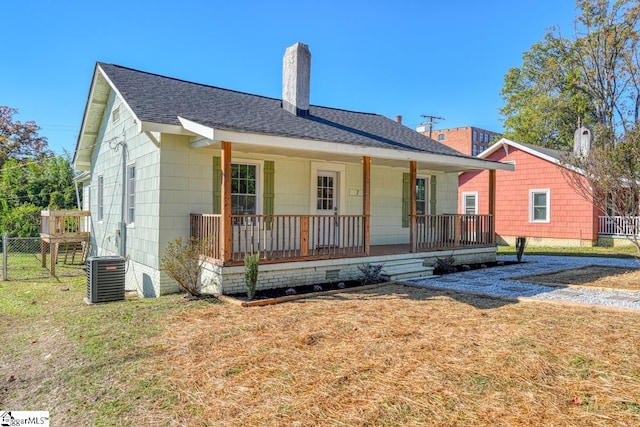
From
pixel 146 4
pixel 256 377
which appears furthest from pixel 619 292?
pixel 146 4

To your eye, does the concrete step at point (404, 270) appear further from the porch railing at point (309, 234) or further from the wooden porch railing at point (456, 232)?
the wooden porch railing at point (456, 232)

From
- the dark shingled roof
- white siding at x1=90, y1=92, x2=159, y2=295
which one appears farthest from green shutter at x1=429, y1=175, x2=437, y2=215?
white siding at x1=90, y1=92, x2=159, y2=295

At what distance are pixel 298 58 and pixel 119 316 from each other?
7.69 metres

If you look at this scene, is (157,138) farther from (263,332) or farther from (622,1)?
(622,1)

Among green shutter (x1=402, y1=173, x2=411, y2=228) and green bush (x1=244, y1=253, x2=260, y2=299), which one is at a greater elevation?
green shutter (x1=402, y1=173, x2=411, y2=228)

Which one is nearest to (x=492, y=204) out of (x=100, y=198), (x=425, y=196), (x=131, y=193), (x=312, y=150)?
(x=425, y=196)

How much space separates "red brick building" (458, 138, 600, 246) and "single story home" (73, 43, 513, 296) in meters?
7.03

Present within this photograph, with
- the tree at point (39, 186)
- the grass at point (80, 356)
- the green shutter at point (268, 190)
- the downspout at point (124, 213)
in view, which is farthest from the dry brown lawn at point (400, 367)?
the tree at point (39, 186)

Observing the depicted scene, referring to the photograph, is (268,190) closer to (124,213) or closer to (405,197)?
(124,213)

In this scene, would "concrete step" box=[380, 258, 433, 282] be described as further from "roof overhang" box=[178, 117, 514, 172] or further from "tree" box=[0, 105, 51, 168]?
"tree" box=[0, 105, 51, 168]

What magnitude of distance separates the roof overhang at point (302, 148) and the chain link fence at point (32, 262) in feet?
20.1

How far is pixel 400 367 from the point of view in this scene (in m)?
3.76

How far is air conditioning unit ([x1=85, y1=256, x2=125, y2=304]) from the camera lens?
7.06m

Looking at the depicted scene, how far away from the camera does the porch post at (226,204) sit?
667 centimetres
